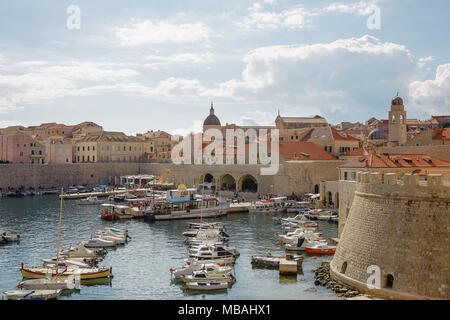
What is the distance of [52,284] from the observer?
→ 79.2ft

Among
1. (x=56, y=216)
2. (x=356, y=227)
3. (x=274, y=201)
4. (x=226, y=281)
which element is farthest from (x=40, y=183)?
(x=356, y=227)

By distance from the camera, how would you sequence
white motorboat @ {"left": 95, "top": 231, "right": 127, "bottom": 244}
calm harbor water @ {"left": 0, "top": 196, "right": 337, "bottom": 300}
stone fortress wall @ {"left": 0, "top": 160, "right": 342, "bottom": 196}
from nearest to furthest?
calm harbor water @ {"left": 0, "top": 196, "right": 337, "bottom": 300} < white motorboat @ {"left": 95, "top": 231, "right": 127, "bottom": 244} < stone fortress wall @ {"left": 0, "top": 160, "right": 342, "bottom": 196}

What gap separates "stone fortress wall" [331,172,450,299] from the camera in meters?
17.4

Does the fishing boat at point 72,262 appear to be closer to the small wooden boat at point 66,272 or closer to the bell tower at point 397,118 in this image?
the small wooden boat at point 66,272

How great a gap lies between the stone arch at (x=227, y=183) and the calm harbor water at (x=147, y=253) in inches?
758

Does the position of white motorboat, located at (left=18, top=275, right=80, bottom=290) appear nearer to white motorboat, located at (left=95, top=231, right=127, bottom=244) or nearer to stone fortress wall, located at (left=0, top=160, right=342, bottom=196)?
white motorboat, located at (left=95, top=231, right=127, bottom=244)

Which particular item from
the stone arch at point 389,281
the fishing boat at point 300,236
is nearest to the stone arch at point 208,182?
the fishing boat at point 300,236

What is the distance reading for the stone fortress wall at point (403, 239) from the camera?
57.2 ft

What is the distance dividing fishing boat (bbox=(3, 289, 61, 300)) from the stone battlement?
1505 centimetres

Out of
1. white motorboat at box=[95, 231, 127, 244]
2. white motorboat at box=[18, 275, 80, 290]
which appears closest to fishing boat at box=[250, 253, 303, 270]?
white motorboat at box=[18, 275, 80, 290]

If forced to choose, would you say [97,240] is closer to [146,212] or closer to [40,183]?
[146,212]

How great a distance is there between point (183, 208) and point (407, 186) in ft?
109
